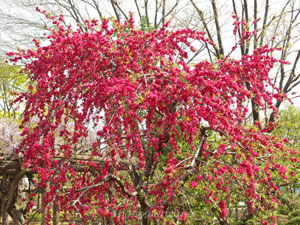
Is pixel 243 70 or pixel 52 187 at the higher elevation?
pixel 243 70

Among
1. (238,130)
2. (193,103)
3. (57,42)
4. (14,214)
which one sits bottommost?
(14,214)

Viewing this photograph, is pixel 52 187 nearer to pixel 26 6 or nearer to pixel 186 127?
pixel 186 127

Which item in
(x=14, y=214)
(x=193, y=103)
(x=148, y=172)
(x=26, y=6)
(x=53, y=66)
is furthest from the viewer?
(x=26, y=6)

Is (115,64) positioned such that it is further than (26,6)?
No

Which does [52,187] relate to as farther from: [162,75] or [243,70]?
[243,70]

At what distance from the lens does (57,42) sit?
12.1 feet

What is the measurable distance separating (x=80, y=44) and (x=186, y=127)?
5.49 feet

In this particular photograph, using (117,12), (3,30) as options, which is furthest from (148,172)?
(3,30)

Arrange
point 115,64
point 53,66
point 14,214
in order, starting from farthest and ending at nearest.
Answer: point 14,214, point 115,64, point 53,66

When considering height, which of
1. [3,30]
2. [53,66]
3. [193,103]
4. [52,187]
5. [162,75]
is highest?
[3,30]

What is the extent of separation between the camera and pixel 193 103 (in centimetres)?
330

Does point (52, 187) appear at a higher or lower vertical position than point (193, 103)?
lower

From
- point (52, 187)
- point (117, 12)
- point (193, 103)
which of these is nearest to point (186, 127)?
point (193, 103)

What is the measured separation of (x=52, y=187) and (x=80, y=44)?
183 cm
